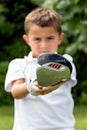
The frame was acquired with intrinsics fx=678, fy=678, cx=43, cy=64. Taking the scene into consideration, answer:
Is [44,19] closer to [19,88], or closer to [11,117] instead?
[19,88]

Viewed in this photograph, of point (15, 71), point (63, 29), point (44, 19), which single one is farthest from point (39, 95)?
point (63, 29)

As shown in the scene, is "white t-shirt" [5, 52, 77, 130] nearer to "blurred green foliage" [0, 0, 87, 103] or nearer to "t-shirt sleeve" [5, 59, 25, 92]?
"t-shirt sleeve" [5, 59, 25, 92]

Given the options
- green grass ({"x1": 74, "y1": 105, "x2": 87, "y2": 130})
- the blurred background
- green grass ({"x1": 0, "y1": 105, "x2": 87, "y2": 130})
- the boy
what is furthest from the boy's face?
the blurred background

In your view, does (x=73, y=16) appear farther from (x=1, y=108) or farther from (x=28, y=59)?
(x=28, y=59)

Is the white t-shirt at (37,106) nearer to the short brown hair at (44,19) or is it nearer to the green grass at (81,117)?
the short brown hair at (44,19)

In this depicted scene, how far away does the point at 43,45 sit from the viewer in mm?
4078

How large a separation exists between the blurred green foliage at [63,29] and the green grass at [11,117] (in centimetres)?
40

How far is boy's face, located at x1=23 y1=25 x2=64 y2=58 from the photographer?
4.09 metres

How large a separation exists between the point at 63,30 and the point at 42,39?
229 inches

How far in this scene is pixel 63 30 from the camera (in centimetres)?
989

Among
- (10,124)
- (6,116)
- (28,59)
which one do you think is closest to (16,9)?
(6,116)

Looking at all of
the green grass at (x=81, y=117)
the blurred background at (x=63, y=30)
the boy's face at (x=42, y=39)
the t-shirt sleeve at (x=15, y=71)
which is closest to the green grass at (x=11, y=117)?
the green grass at (x=81, y=117)

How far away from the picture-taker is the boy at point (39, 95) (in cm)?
412

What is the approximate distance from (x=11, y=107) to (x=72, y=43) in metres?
1.31
